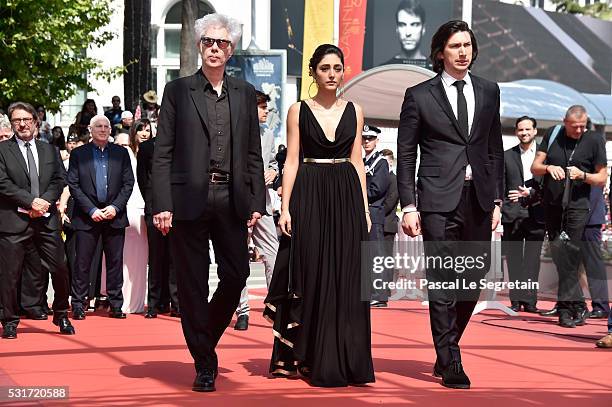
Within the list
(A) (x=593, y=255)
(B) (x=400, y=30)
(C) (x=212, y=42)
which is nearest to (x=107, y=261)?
(A) (x=593, y=255)

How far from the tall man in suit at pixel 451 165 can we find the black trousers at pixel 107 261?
5320 mm

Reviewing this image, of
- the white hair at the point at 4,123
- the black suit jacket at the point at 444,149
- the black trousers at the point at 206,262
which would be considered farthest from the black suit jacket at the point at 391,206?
the black trousers at the point at 206,262

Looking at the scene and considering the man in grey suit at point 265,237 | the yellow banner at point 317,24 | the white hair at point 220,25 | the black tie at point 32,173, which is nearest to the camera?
the white hair at point 220,25

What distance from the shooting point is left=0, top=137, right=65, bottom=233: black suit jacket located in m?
10.7

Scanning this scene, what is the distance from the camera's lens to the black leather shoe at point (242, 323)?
1091 centimetres

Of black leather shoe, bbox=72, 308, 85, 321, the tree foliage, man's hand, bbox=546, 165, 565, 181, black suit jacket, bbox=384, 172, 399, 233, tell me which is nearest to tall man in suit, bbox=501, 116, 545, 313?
man's hand, bbox=546, 165, 565, 181

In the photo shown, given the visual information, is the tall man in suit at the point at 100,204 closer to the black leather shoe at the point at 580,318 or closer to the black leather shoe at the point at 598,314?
the black leather shoe at the point at 580,318

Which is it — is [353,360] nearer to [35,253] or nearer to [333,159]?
[333,159]

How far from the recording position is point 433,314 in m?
7.76

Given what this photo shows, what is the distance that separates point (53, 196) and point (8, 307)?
3.49 ft

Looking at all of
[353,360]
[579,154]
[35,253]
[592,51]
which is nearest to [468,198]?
[353,360]

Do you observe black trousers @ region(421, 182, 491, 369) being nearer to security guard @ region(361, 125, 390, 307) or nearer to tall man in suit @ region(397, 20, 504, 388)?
tall man in suit @ region(397, 20, 504, 388)

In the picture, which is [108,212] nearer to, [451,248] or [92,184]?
[92,184]

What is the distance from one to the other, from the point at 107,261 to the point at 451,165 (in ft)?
19.1
